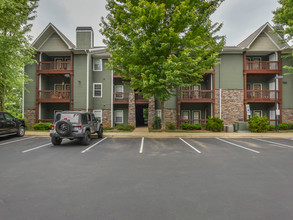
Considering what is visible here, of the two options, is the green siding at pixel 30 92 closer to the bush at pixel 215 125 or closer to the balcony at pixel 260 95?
the bush at pixel 215 125

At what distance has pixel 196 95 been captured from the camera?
62.7 feet

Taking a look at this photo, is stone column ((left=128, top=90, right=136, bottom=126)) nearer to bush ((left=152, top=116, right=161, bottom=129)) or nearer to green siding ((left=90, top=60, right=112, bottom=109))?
bush ((left=152, top=116, right=161, bottom=129))

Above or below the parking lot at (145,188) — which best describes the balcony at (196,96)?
above

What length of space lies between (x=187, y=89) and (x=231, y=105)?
5401 mm

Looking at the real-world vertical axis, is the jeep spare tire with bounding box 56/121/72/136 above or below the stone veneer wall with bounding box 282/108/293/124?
below

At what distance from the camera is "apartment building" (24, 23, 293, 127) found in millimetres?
17875

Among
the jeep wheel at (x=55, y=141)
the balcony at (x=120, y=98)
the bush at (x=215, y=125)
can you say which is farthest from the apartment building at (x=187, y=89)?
the jeep wheel at (x=55, y=141)

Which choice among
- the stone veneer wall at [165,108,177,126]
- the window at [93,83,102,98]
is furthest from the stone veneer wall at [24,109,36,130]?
the stone veneer wall at [165,108,177,126]

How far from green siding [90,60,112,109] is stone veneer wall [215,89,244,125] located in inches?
521

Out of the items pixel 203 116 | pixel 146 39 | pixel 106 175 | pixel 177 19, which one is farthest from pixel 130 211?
pixel 203 116

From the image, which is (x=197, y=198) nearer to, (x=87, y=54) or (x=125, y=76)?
(x=125, y=76)

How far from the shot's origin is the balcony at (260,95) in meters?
17.8

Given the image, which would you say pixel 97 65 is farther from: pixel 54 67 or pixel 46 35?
pixel 46 35

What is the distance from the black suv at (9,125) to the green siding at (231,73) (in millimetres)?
19651
